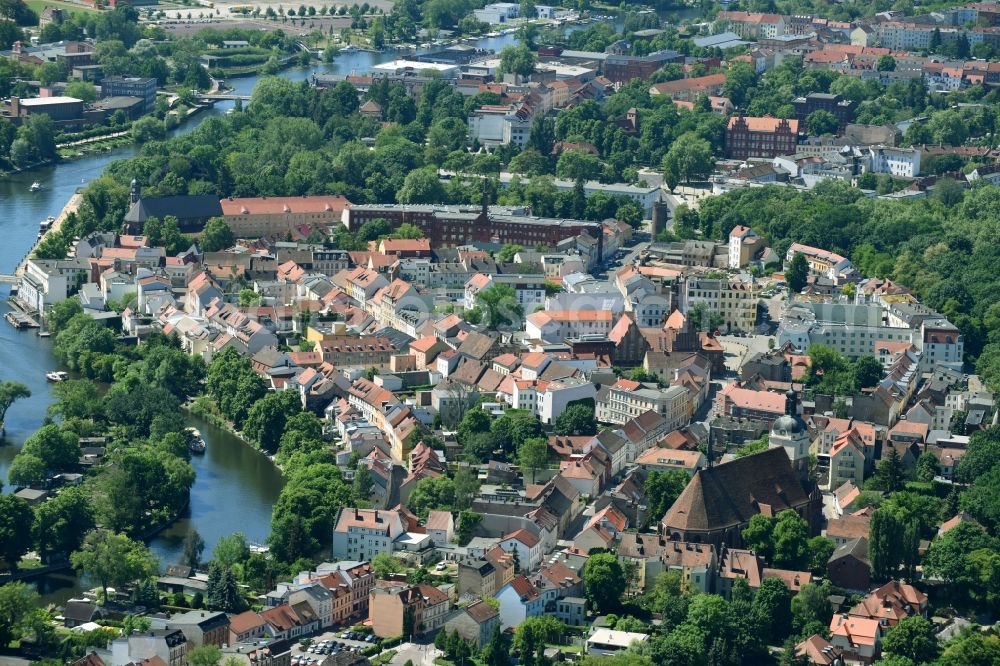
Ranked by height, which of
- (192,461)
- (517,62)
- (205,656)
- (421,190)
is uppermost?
(517,62)

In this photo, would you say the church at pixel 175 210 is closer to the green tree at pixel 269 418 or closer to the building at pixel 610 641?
the green tree at pixel 269 418

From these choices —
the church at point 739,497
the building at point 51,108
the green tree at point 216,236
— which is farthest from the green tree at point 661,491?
the building at point 51,108

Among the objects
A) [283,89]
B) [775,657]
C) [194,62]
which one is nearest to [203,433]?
[775,657]

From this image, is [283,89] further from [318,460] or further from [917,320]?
[318,460]

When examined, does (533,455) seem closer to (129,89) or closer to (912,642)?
(912,642)

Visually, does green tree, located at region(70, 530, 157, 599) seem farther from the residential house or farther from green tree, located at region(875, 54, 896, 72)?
green tree, located at region(875, 54, 896, 72)

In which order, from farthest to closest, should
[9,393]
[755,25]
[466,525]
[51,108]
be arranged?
[755,25], [51,108], [9,393], [466,525]

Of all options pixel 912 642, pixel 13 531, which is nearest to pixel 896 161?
pixel 912 642
